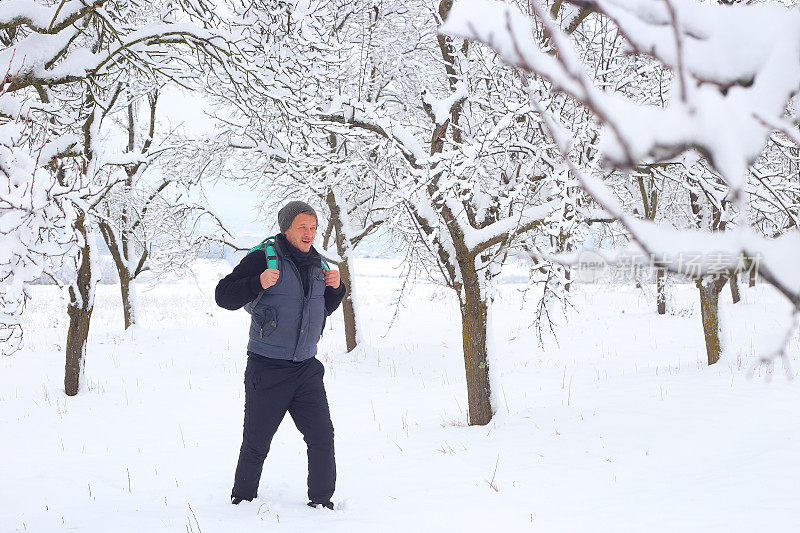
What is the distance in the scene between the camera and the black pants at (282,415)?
3.21 meters

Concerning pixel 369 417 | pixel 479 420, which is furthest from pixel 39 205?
pixel 369 417

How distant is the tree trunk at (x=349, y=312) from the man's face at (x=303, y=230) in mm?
8184

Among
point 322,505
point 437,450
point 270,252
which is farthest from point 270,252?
point 437,450

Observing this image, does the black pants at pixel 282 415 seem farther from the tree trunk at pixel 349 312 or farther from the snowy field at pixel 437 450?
the tree trunk at pixel 349 312

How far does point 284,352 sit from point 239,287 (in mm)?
480

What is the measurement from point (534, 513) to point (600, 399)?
2.99 m

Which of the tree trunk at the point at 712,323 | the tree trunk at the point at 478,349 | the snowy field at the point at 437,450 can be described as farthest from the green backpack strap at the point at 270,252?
the tree trunk at the point at 712,323

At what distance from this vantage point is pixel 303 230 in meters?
3.31

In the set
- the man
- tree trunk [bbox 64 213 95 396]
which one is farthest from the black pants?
tree trunk [bbox 64 213 95 396]

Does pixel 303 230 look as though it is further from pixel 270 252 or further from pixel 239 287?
pixel 239 287

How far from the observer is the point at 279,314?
10.6 feet

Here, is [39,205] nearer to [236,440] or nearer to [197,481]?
[197,481]

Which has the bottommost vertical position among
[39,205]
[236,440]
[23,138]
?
[236,440]

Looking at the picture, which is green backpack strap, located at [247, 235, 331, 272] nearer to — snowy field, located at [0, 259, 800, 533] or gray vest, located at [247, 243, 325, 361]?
gray vest, located at [247, 243, 325, 361]
